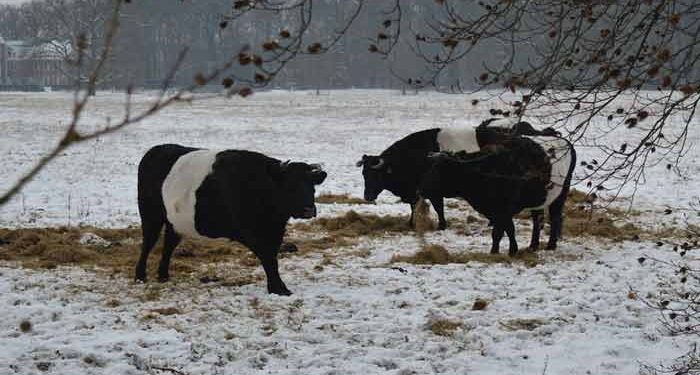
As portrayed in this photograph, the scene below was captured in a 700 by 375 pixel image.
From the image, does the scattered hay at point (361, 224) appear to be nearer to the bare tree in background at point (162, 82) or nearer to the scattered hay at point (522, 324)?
the scattered hay at point (522, 324)

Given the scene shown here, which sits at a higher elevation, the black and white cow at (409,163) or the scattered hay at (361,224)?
the black and white cow at (409,163)

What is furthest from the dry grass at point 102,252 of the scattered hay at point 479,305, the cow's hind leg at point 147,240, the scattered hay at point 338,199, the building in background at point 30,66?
the building in background at point 30,66

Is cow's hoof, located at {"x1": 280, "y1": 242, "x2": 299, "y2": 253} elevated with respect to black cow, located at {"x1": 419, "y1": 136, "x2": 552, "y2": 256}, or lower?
lower

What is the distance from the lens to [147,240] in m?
7.73

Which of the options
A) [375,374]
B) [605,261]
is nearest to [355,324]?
[375,374]

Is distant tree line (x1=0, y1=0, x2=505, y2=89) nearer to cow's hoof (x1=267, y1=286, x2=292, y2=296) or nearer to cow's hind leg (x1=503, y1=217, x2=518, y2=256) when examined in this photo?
cow's hind leg (x1=503, y1=217, x2=518, y2=256)

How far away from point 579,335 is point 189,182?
379 cm

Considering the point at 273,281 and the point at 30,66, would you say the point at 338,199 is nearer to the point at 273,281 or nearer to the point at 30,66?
the point at 273,281

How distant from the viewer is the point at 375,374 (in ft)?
17.3

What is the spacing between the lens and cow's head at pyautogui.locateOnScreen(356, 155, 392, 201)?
11.2 meters

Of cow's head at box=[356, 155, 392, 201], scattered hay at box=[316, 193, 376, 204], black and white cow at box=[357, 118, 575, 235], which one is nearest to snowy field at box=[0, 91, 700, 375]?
black and white cow at box=[357, 118, 575, 235]

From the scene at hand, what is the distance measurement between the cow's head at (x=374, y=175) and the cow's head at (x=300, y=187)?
3600 millimetres

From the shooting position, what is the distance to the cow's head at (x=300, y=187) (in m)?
7.47

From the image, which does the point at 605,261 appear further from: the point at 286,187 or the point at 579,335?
the point at 286,187
